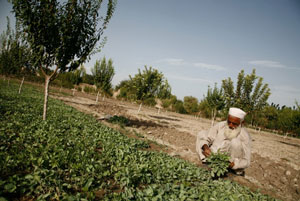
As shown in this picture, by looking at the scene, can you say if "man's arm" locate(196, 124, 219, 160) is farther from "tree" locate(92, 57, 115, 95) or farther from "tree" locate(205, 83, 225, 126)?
"tree" locate(92, 57, 115, 95)

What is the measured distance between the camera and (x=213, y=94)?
23609 mm

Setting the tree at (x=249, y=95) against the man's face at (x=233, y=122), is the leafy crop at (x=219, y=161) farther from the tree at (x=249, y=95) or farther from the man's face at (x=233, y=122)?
the tree at (x=249, y=95)

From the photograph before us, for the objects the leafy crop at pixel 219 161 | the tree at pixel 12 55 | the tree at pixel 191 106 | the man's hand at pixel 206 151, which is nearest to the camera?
the leafy crop at pixel 219 161

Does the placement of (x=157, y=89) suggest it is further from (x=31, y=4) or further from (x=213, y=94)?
(x=31, y=4)

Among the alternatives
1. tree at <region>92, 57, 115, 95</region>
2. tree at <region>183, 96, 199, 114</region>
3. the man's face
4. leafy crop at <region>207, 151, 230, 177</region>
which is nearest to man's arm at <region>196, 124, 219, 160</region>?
leafy crop at <region>207, 151, 230, 177</region>

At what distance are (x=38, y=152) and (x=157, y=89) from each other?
818 inches

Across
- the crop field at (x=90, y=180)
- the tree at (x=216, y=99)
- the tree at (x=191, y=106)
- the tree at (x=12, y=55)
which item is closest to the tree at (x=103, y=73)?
the tree at (x=12, y=55)

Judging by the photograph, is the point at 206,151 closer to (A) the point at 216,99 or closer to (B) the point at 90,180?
(B) the point at 90,180

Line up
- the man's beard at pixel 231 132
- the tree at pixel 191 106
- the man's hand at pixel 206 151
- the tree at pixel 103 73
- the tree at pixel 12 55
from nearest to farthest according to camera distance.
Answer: the man's beard at pixel 231 132, the man's hand at pixel 206 151, the tree at pixel 12 55, the tree at pixel 103 73, the tree at pixel 191 106

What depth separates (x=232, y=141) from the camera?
3846 mm

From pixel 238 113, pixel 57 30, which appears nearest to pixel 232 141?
pixel 238 113

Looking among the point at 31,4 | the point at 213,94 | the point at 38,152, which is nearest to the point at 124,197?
the point at 38,152

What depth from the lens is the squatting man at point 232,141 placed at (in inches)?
146

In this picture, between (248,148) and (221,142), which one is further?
(221,142)
